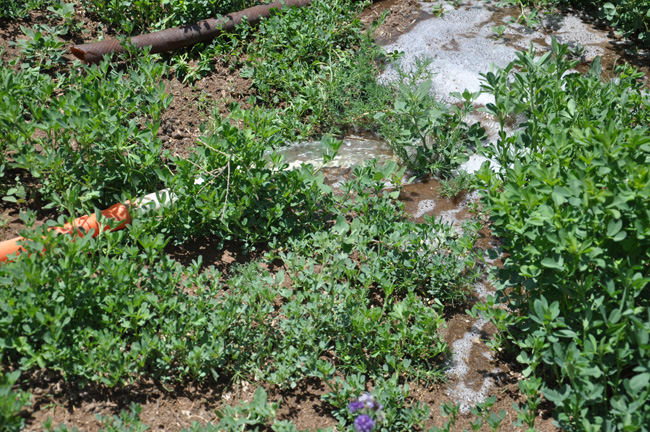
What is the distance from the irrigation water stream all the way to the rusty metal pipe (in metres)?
1.22

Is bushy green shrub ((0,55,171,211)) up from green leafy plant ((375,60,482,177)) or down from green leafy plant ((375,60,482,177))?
up

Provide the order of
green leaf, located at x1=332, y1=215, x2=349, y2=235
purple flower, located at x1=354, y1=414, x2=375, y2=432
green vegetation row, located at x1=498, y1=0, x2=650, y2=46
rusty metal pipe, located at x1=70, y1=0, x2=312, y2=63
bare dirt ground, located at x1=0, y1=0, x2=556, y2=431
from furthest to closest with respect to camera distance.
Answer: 1. green vegetation row, located at x1=498, y1=0, x2=650, y2=46
2. rusty metal pipe, located at x1=70, y1=0, x2=312, y2=63
3. green leaf, located at x1=332, y1=215, x2=349, y2=235
4. bare dirt ground, located at x1=0, y1=0, x2=556, y2=431
5. purple flower, located at x1=354, y1=414, x2=375, y2=432

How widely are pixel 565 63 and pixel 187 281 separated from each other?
2.65m

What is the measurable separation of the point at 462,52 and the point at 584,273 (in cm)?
327

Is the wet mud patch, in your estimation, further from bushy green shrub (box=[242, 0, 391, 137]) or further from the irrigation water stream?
bushy green shrub (box=[242, 0, 391, 137])

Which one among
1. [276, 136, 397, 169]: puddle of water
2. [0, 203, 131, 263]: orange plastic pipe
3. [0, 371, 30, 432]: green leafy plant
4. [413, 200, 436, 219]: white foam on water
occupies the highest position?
[0, 203, 131, 263]: orange plastic pipe

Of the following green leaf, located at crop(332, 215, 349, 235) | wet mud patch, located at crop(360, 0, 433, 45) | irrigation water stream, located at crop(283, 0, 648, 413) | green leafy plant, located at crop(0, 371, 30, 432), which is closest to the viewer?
green leafy plant, located at crop(0, 371, 30, 432)

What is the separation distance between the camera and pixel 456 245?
3.75 metres

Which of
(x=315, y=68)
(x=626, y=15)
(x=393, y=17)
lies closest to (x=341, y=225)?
(x=315, y=68)

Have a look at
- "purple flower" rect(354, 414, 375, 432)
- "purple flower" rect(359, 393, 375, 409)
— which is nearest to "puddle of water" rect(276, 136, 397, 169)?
"purple flower" rect(359, 393, 375, 409)

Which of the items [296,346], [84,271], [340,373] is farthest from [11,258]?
[340,373]

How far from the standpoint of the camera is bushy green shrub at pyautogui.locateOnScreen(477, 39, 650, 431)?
2797 millimetres

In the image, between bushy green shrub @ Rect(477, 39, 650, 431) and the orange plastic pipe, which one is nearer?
bushy green shrub @ Rect(477, 39, 650, 431)

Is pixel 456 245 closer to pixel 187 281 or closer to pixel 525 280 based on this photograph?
pixel 525 280
